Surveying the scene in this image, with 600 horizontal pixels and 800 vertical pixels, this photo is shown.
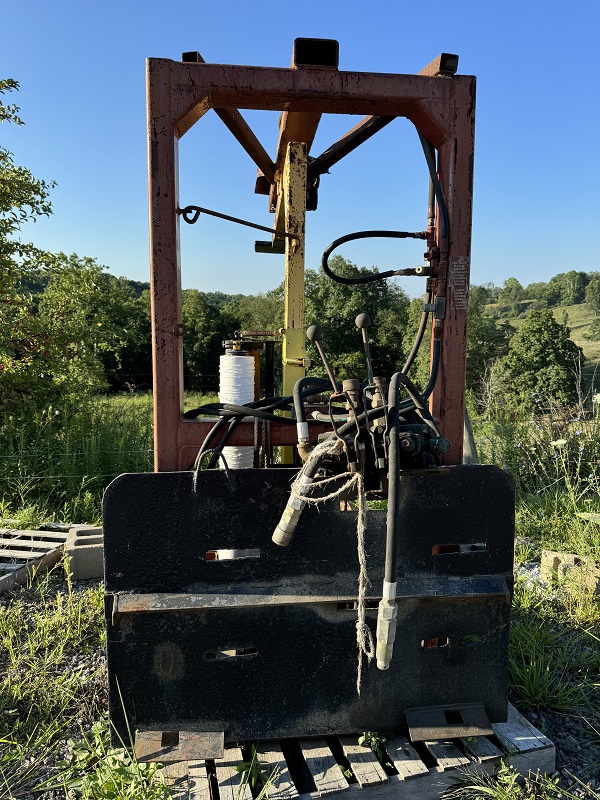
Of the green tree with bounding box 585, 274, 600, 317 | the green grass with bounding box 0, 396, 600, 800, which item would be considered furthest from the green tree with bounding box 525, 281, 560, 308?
the green grass with bounding box 0, 396, 600, 800

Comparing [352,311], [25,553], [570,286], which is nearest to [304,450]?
[25,553]

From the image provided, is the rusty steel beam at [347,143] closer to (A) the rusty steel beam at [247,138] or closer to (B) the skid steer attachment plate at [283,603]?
(A) the rusty steel beam at [247,138]

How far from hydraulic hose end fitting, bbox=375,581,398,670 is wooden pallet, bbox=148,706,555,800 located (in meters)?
0.55

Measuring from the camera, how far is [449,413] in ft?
7.80

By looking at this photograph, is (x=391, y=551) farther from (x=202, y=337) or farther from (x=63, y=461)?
(x=202, y=337)

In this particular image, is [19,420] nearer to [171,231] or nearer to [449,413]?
[171,231]

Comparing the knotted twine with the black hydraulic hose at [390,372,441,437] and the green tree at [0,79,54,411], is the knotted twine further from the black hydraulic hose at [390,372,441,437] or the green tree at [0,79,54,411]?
the green tree at [0,79,54,411]

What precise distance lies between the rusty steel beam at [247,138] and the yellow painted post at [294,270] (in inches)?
10.9

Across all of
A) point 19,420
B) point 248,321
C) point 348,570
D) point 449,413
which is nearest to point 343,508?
point 348,570

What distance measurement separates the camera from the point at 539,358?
2305cm

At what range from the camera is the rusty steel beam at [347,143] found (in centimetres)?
292

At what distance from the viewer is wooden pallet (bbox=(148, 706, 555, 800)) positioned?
1.92 m

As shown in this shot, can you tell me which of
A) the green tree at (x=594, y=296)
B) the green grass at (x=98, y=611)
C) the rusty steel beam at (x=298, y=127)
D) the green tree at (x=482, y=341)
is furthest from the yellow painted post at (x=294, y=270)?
the green tree at (x=594, y=296)

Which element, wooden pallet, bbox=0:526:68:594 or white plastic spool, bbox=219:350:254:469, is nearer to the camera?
white plastic spool, bbox=219:350:254:469
